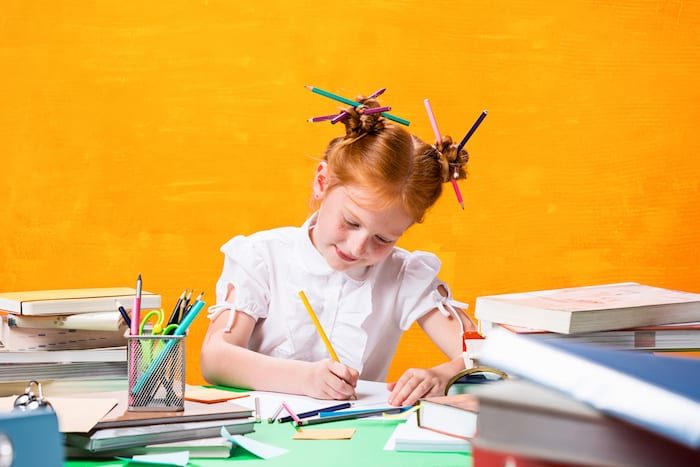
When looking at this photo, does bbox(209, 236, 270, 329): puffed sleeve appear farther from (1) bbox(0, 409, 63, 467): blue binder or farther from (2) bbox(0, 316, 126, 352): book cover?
(1) bbox(0, 409, 63, 467): blue binder

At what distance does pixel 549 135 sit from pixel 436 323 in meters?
0.87

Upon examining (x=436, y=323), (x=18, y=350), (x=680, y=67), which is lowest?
(x=18, y=350)

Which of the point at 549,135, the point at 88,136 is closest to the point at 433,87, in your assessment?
the point at 549,135

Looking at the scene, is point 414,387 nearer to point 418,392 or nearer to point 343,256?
point 418,392

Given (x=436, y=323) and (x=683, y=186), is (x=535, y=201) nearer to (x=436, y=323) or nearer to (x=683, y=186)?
(x=683, y=186)

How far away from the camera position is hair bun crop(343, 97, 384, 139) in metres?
1.63

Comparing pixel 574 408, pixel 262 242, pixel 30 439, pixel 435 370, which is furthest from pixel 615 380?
pixel 262 242

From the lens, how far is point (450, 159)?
1.71 metres

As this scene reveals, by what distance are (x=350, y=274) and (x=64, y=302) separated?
28.8 inches

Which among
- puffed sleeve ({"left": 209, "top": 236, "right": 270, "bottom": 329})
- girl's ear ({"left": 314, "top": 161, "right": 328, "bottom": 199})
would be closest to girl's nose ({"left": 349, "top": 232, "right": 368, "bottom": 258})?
girl's ear ({"left": 314, "top": 161, "right": 328, "bottom": 199})

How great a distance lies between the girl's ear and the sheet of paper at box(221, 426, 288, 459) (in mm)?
816

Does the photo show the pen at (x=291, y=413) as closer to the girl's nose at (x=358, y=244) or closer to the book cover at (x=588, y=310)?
the book cover at (x=588, y=310)

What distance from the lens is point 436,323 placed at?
1813 millimetres

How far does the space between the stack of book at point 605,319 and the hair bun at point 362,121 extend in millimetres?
561
